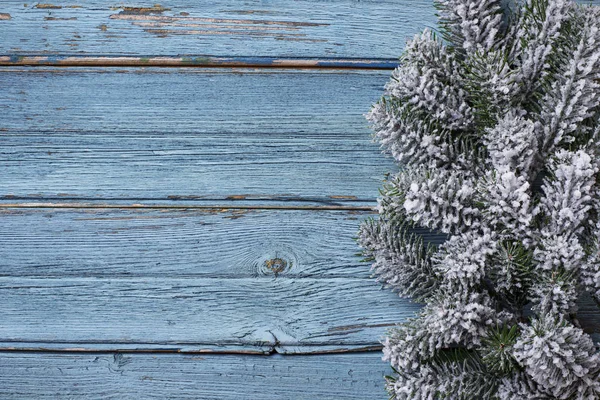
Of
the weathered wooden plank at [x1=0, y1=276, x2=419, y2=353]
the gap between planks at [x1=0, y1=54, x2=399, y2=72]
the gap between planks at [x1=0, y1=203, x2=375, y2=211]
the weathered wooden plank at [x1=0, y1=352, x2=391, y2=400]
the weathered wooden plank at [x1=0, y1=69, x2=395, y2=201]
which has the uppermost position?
the gap between planks at [x1=0, y1=54, x2=399, y2=72]

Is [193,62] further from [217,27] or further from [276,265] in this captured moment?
[276,265]

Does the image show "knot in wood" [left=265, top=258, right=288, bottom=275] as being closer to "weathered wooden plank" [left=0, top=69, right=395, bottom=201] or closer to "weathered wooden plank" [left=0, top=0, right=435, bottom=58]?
"weathered wooden plank" [left=0, top=69, right=395, bottom=201]

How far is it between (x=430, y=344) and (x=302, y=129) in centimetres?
32

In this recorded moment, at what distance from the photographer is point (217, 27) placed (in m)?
0.75

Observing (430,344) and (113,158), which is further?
(113,158)

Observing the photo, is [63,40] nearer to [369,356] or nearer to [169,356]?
[169,356]

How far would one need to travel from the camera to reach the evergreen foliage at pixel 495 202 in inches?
23.1

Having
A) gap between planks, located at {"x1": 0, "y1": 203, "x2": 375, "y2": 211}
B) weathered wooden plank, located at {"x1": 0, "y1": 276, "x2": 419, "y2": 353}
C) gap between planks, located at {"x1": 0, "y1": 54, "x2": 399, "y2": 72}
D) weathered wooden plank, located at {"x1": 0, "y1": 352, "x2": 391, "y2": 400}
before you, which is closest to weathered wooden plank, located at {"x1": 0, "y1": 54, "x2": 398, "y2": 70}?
gap between planks, located at {"x1": 0, "y1": 54, "x2": 399, "y2": 72}

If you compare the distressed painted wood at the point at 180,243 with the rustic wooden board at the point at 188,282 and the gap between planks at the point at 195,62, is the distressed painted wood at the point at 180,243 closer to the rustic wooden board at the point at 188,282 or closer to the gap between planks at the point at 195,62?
the rustic wooden board at the point at 188,282

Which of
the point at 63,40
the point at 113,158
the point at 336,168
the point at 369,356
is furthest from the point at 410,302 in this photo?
the point at 63,40

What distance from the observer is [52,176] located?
76 cm

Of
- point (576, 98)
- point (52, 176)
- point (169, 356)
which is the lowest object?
point (169, 356)

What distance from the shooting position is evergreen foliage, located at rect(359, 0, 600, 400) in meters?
0.59

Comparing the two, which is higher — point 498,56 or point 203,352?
point 498,56
